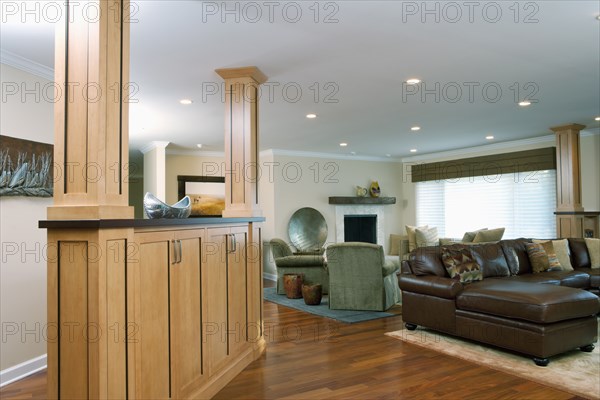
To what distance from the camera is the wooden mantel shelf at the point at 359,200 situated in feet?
29.9

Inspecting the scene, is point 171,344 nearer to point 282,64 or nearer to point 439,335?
point 282,64

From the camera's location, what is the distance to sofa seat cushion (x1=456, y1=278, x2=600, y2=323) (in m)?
3.58

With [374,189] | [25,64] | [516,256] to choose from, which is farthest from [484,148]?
[25,64]

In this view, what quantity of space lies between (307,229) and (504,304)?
5273 millimetres

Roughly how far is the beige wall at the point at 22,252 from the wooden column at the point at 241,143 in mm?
1535

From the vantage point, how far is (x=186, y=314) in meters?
2.69

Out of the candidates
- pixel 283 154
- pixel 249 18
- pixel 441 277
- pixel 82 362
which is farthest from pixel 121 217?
pixel 283 154

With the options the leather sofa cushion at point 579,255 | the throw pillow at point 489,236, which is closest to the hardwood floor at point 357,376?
the leather sofa cushion at point 579,255

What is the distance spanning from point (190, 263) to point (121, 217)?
785 millimetres

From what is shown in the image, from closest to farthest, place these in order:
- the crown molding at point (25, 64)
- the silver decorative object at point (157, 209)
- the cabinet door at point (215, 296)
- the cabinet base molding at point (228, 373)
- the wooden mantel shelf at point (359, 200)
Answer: the silver decorative object at point (157, 209)
the cabinet base molding at point (228, 373)
the cabinet door at point (215, 296)
the crown molding at point (25, 64)
the wooden mantel shelf at point (359, 200)

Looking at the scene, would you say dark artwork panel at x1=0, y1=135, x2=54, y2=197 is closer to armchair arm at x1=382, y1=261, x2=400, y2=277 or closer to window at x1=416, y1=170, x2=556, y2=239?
armchair arm at x1=382, y1=261, x2=400, y2=277

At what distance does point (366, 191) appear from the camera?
32.0ft

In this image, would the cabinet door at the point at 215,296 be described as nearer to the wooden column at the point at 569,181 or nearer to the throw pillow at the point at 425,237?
the wooden column at the point at 569,181

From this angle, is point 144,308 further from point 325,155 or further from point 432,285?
point 325,155
